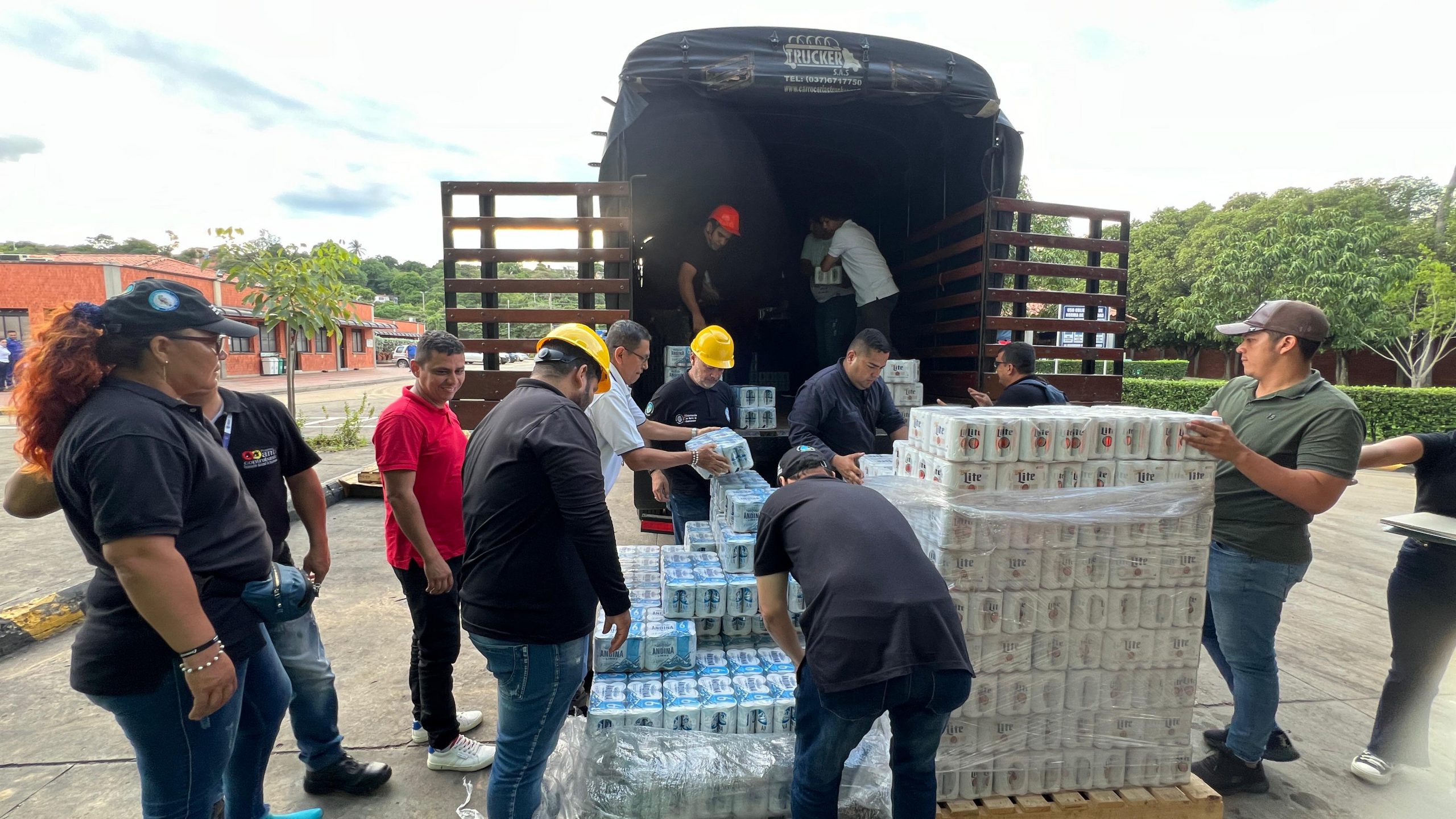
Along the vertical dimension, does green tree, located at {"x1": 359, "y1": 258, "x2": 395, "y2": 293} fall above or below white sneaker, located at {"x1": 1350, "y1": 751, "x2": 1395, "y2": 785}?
above

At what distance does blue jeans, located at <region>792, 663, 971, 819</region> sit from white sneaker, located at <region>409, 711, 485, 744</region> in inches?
74.9

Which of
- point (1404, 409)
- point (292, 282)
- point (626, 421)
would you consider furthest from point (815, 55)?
point (1404, 409)

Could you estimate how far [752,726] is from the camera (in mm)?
3102

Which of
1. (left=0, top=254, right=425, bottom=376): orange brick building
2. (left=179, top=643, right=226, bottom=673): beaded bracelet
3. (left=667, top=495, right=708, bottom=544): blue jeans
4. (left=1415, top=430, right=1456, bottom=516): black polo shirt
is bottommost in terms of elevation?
(left=667, top=495, right=708, bottom=544): blue jeans

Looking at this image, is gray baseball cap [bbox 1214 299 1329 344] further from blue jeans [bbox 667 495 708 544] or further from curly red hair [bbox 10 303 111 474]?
curly red hair [bbox 10 303 111 474]

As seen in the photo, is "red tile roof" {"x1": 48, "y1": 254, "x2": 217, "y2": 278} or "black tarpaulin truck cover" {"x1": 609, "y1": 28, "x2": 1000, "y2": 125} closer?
"black tarpaulin truck cover" {"x1": 609, "y1": 28, "x2": 1000, "y2": 125}

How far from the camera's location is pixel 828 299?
6.65 meters

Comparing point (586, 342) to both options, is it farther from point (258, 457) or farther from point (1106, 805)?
point (1106, 805)

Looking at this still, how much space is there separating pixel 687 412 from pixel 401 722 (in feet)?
8.59

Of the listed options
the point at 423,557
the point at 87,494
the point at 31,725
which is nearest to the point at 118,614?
the point at 87,494

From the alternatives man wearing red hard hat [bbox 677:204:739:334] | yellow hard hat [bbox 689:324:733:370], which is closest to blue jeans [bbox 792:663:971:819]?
yellow hard hat [bbox 689:324:733:370]

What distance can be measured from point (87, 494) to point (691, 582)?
2504mm

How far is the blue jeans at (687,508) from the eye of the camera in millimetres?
4910

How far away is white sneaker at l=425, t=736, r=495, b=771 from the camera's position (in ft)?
10.5
